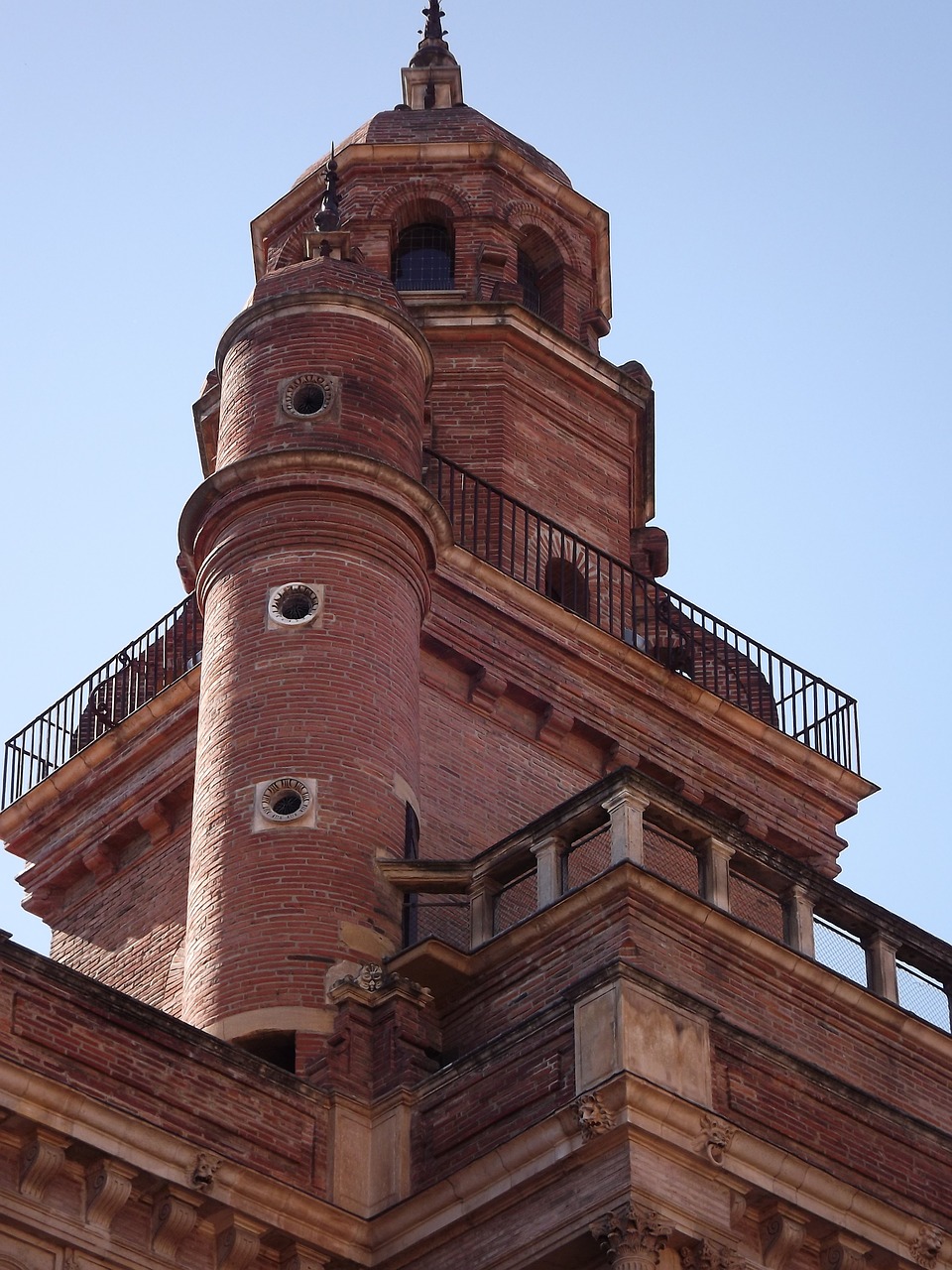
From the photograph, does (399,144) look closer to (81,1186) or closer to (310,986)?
(310,986)

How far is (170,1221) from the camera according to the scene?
21484 millimetres

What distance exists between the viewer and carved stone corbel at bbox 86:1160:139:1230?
21.1m

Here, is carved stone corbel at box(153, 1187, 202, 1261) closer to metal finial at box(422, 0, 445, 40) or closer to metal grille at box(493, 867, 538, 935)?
metal grille at box(493, 867, 538, 935)

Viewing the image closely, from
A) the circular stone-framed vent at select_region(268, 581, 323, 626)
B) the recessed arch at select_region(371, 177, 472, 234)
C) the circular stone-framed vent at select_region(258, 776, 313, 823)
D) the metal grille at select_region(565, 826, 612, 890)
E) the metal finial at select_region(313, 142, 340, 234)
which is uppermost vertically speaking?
the recessed arch at select_region(371, 177, 472, 234)

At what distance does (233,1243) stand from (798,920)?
5654 mm

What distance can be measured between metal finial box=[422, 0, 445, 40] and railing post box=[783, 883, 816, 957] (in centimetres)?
2008

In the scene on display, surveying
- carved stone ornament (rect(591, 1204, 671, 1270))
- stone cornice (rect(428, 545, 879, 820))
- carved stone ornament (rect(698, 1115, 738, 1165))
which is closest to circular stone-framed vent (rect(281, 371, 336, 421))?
stone cornice (rect(428, 545, 879, 820))

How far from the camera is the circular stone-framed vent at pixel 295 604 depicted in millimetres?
27031

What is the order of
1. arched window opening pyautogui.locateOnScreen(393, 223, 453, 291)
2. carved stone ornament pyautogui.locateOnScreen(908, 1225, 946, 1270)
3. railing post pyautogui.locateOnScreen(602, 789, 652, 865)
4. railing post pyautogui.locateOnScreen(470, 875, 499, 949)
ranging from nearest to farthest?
carved stone ornament pyautogui.locateOnScreen(908, 1225, 946, 1270)
railing post pyautogui.locateOnScreen(602, 789, 652, 865)
railing post pyautogui.locateOnScreen(470, 875, 499, 949)
arched window opening pyautogui.locateOnScreen(393, 223, 453, 291)

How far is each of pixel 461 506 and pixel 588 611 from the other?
1800 millimetres

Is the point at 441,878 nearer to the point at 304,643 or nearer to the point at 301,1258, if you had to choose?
the point at 304,643

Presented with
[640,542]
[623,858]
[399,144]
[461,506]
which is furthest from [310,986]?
[399,144]

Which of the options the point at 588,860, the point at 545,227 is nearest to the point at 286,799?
the point at 588,860

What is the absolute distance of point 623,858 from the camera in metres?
23.1
